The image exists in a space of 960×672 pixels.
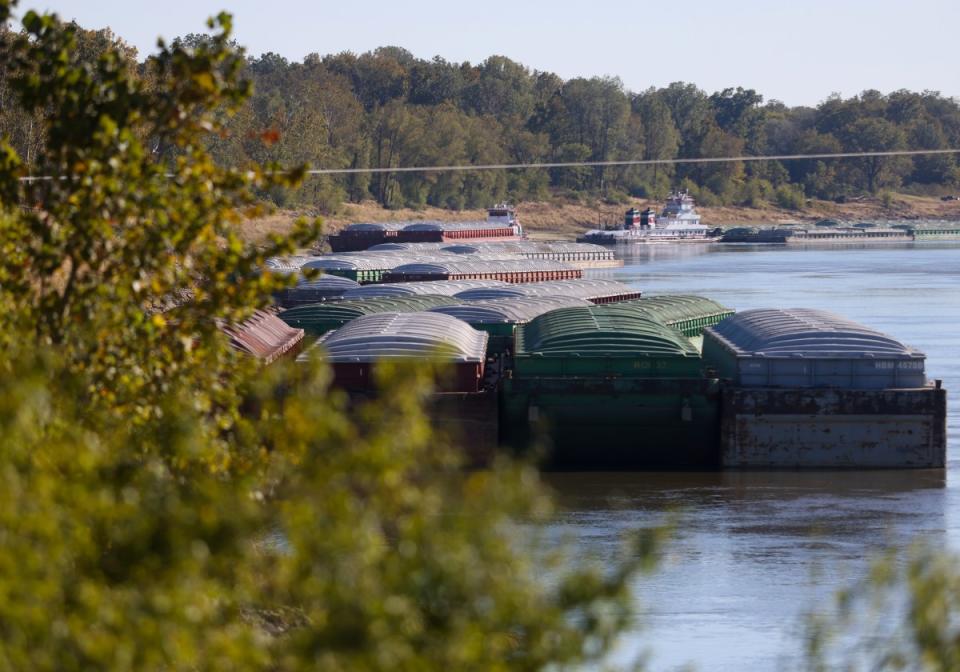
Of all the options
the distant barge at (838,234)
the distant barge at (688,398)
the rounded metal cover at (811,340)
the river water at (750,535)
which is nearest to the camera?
the river water at (750,535)

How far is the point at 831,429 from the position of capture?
30656 millimetres

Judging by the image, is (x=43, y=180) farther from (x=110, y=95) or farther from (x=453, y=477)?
(x=453, y=477)

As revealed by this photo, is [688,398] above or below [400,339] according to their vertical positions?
below

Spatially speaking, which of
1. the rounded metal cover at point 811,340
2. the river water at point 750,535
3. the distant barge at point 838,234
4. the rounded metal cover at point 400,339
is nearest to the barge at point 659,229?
the distant barge at point 838,234

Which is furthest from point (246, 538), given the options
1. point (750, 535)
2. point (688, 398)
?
point (688, 398)

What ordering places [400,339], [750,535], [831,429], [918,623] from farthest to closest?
[400,339] → [831,429] → [750,535] → [918,623]

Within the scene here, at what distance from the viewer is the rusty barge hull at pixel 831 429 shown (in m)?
30.2

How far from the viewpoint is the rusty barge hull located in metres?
30.2

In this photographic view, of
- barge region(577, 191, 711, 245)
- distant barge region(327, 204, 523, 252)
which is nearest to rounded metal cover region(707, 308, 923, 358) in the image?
distant barge region(327, 204, 523, 252)

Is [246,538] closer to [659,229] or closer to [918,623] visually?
[918,623]

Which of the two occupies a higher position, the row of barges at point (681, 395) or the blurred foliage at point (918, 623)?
the blurred foliage at point (918, 623)

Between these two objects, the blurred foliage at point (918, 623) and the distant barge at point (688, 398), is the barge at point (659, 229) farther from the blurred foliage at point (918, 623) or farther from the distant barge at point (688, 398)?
the blurred foliage at point (918, 623)

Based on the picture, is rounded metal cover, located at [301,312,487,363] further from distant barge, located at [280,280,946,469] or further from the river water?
the river water

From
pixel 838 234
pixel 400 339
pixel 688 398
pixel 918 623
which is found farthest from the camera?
pixel 838 234
